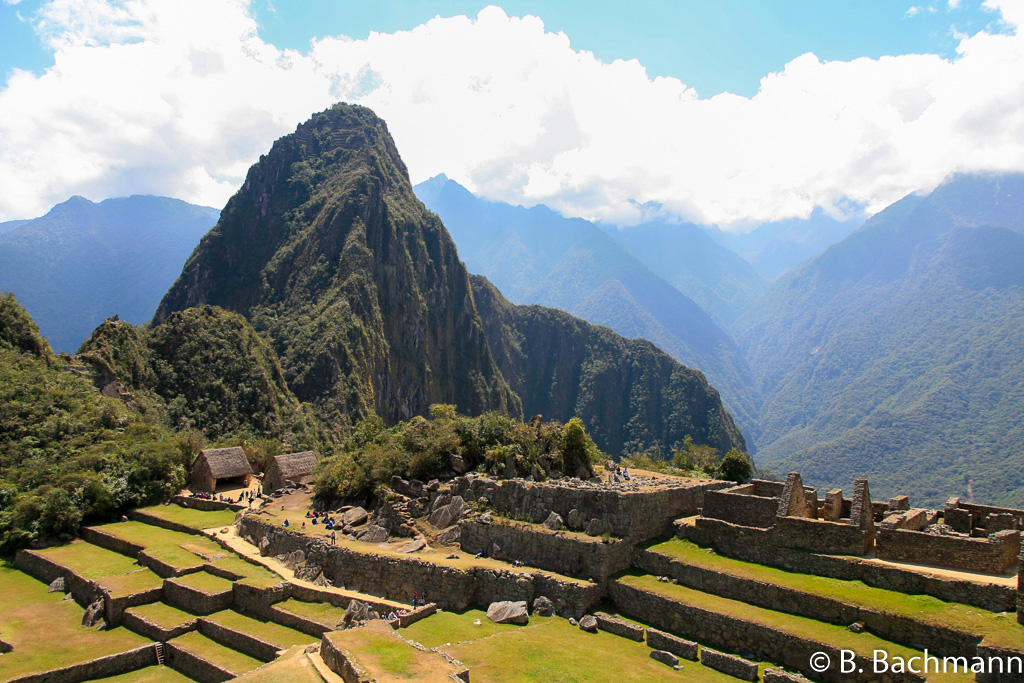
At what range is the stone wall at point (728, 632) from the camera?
13.1 metres

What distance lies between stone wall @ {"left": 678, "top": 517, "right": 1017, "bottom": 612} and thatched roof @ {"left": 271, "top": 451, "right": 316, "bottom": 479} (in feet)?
77.0

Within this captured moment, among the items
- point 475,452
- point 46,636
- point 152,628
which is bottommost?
point 46,636

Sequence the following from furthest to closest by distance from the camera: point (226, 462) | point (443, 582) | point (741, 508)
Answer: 1. point (226, 462)
2. point (443, 582)
3. point (741, 508)

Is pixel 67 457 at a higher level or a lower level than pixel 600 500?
lower

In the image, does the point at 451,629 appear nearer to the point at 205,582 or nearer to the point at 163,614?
the point at 205,582

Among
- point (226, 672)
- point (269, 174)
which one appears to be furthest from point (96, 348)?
point (269, 174)

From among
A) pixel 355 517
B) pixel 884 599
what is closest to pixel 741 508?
pixel 884 599

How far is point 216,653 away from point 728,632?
46.8 ft

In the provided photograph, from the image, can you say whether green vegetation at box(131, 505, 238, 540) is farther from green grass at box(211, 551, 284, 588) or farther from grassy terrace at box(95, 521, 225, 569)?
green grass at box(211, 551, 284, 588)

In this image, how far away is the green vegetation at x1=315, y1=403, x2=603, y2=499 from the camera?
80.4 feet

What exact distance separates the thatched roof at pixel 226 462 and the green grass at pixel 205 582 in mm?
14905

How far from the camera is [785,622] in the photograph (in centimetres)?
1430

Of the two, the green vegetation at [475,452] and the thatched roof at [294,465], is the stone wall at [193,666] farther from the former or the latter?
the thatched roof at [294,465]

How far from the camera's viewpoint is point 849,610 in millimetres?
13977
